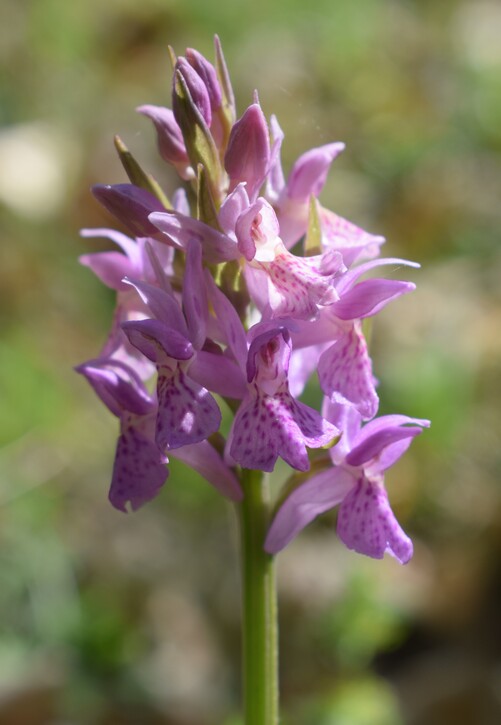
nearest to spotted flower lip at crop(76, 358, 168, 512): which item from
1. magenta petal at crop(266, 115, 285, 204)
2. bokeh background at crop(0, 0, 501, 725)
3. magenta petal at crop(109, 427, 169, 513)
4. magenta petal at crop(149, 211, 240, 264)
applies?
magenta petal at crop(109, 427, 169, 513)

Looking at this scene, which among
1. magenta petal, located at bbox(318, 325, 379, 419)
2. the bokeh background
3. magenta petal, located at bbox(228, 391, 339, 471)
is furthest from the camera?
the bokeh background

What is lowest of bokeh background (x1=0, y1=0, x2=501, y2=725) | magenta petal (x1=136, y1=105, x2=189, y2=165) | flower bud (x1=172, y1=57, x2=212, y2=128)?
bokeh background (x1=0, y1=0, x2=501, y2=725)

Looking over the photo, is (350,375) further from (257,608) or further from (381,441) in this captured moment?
(257,608)

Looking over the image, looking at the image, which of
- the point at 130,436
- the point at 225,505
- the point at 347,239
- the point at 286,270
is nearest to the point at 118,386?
the point at 130,436

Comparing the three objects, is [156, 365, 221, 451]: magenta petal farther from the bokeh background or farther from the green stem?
the bokeh background

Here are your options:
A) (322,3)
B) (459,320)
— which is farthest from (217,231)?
(322,3)

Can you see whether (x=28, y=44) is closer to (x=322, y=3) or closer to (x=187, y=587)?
(x=322, y=3)
